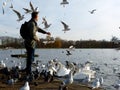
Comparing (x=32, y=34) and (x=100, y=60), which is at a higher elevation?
(x=32, y=34)

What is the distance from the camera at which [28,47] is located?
13.4 meters

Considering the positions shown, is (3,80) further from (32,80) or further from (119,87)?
(119,87)

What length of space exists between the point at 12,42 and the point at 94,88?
93010mm

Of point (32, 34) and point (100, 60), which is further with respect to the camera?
point (100, 60)

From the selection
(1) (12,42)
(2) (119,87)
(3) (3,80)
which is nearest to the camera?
(3) (3,80)

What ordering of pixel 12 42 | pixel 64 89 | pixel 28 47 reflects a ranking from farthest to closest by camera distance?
1. pixel 12 42
2. pixel 28 47
3. pixel 64 89

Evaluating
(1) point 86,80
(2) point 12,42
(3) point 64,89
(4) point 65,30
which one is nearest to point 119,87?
(1) point 86,80

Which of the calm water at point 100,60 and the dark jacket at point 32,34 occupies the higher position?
the dark jacket at point 32,34

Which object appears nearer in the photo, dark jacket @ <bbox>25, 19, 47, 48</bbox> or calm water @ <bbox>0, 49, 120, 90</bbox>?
dark jacket @ <bbox>25, 19, 47, 48</bbox>

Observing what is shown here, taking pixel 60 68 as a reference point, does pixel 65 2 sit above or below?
above

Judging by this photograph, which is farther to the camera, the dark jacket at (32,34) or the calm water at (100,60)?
the calm water at (100,60)

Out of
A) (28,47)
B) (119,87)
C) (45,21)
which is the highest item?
(45,21)

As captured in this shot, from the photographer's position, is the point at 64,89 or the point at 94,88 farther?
the point at 94,88

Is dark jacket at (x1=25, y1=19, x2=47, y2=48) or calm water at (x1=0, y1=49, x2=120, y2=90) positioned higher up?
dark jacket at (x1=25, y1=19, x2=47, y2=48)
